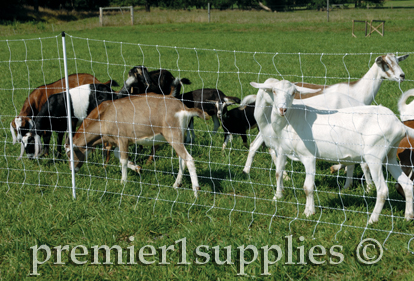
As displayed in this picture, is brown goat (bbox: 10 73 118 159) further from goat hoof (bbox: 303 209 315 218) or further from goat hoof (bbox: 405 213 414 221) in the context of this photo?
goat hoof (bbox: 405 213 414 221)

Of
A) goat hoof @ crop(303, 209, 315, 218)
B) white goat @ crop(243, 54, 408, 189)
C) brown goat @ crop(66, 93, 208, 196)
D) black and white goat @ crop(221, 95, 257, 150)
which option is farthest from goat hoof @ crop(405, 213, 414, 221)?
black and white goat @ crop(221, 95, 257, 150)

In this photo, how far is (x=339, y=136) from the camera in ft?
13.4

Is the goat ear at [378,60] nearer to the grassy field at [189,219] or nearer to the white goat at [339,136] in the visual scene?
the grassy field at [189,219]

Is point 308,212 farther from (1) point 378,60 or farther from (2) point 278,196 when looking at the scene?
(1) point 378,60

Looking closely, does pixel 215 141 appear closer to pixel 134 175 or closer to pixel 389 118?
pixel 134 175

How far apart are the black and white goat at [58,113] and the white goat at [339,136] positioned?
9.52 feet

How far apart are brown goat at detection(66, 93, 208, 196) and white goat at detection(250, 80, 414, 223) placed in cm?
107

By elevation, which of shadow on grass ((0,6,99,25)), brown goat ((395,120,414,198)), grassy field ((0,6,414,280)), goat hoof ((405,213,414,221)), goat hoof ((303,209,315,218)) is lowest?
grassy field ((0,6,414,280))

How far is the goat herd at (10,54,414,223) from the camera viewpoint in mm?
3975

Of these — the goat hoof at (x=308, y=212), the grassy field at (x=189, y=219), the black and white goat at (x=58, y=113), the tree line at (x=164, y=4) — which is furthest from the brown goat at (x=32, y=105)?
the tree line at (x=164, y=4)

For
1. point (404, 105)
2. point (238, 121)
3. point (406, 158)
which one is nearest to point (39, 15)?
point (238, 121)

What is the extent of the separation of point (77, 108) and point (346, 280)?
16.8 feet

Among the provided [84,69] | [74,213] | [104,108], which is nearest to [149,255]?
[74,213]

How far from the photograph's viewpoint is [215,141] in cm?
704
